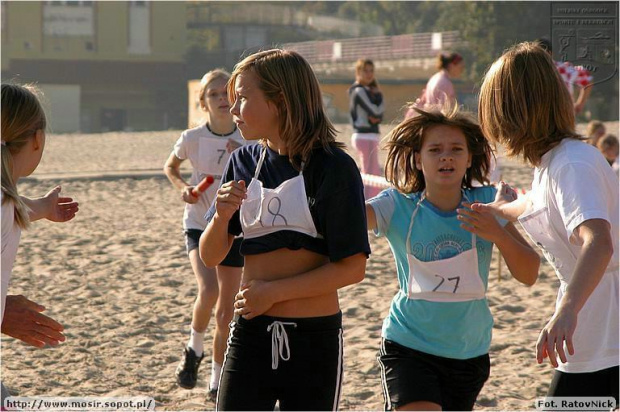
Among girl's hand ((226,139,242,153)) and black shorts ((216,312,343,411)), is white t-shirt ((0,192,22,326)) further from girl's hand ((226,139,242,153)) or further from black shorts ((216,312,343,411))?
girl's hand ((226,139,242,153))

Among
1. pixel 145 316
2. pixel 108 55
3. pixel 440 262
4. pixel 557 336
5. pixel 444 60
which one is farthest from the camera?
pixel 108 55

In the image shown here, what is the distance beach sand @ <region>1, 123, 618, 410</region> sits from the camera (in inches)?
212

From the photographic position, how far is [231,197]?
305 centimetres

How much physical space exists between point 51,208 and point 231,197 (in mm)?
848

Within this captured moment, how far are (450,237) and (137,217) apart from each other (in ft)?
32.3

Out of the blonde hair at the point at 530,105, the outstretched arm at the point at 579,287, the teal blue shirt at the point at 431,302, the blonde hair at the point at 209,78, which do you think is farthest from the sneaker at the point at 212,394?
the outstretched arm at the point at 579,287

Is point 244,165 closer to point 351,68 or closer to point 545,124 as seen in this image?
point 545,124

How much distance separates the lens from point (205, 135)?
572 cm

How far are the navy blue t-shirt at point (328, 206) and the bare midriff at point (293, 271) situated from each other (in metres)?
0.02

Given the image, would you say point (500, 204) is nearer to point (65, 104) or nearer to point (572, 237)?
point (572, 237)

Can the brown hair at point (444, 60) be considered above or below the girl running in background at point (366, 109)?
above

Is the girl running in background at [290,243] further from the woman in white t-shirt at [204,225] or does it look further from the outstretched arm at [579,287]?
the woman in white t-shirt at [204,225]

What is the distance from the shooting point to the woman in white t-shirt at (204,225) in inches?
203

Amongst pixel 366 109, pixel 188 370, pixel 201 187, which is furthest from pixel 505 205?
pixel 366 109
